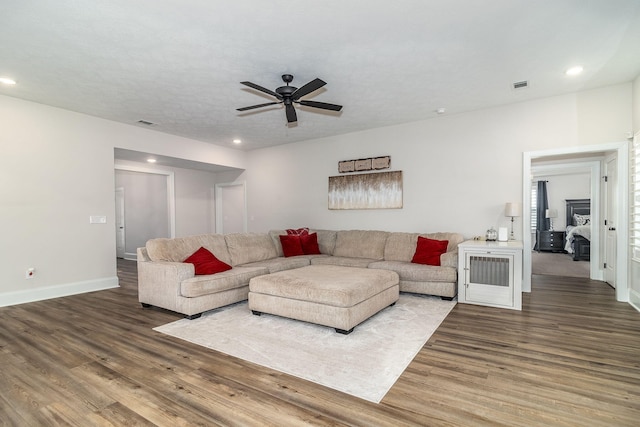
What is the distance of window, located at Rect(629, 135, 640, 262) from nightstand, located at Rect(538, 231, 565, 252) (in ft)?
19.4

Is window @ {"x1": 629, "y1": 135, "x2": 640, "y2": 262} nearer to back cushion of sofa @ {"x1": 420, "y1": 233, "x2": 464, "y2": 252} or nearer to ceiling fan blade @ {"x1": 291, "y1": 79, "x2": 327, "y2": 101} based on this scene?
back cushion of sofa @ {"x1": 420, "y1": 233, "x2": 464, "y2": 252}

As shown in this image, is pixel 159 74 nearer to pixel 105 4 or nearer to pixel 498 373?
pixel 105 4

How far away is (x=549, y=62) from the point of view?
3.43 meters

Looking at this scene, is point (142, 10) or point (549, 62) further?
point (549, 62)

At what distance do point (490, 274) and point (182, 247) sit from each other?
4.03m

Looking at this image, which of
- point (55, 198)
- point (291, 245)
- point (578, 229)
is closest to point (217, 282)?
point (291, 245)

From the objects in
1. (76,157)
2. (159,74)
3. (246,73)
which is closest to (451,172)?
(246,73)

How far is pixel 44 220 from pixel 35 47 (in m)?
2.67

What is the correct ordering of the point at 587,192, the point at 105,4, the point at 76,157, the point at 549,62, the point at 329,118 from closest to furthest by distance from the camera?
the point at 105,4, the point at 549,62, the point at 76,157, the point at 329,118, the point at 587,192

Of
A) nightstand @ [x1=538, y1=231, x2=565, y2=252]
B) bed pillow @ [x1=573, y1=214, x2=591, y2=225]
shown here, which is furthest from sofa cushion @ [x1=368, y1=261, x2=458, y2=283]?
bed pillow @ [x1=573, y1=214, x2=591, y2=225]

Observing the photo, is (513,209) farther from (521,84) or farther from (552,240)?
(552,240)

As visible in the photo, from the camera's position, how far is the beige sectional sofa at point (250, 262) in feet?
12.2

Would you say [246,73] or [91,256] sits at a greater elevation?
[246,73]

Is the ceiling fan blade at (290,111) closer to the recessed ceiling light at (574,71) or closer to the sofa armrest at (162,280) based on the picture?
the sofa armrest at (162,280)
